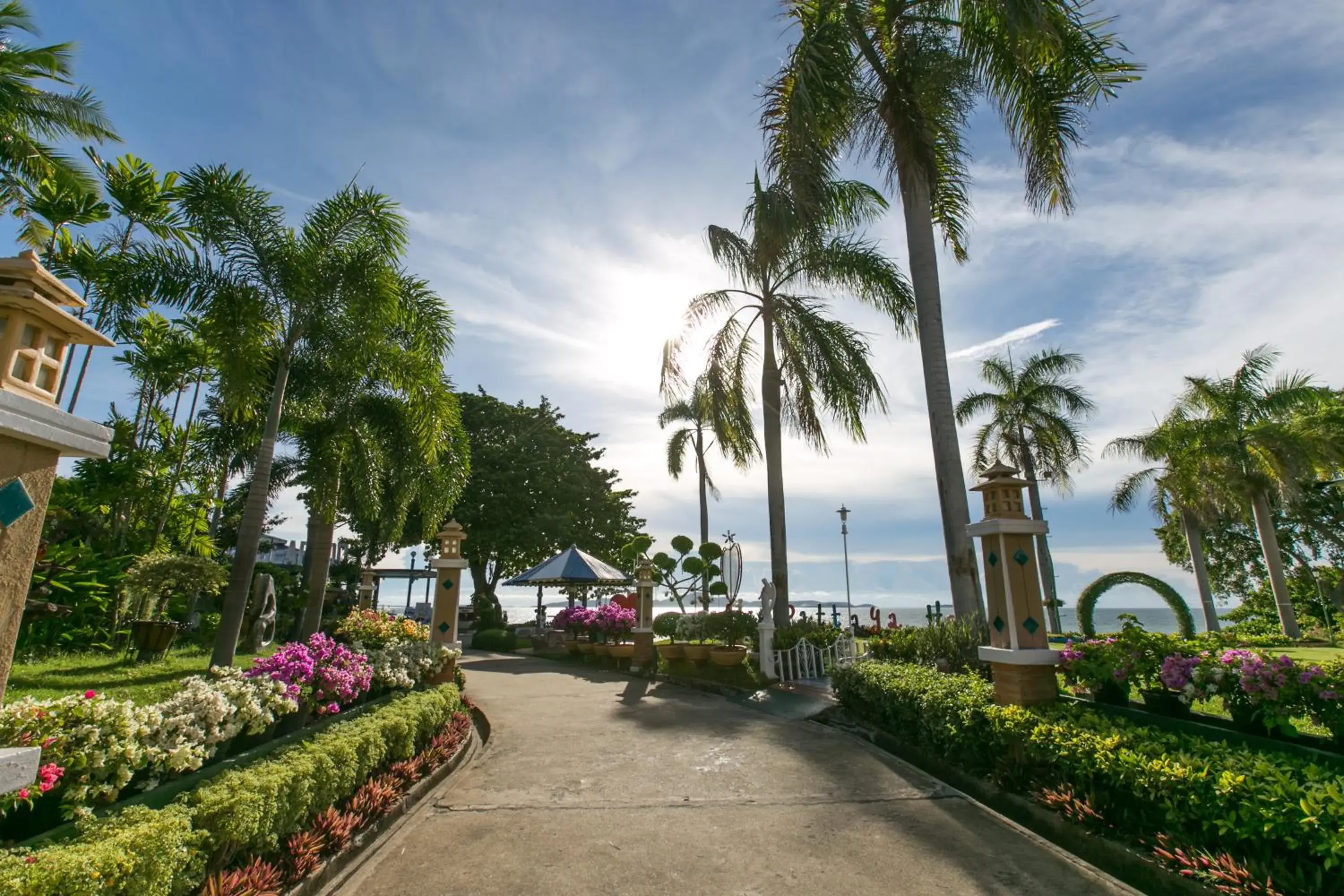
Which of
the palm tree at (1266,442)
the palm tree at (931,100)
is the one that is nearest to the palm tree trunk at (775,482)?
the palm tree at (931,100)

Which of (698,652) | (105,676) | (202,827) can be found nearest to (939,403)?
(698,652)

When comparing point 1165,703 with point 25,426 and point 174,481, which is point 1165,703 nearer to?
point 25,426

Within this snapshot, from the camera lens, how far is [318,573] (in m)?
13.3

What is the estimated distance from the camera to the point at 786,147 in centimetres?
1121

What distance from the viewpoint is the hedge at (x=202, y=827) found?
2572 mm

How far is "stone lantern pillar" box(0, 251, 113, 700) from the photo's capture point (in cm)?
240

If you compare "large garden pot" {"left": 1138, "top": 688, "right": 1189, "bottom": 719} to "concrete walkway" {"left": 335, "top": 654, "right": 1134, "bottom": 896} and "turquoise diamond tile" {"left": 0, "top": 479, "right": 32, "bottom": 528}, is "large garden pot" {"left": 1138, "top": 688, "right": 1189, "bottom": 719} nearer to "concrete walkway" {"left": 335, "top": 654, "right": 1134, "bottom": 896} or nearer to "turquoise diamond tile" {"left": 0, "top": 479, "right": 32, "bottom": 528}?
"concrete walkway" {"left": 335, "top": 654, "right": 1134, "bottom": 896}

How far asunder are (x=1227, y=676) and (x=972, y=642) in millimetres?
3771

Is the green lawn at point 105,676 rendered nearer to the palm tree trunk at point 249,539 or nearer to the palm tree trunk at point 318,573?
the palm tree trunk at point 249,539

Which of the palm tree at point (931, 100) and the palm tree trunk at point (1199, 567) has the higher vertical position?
the palm tree at point (931, 100)

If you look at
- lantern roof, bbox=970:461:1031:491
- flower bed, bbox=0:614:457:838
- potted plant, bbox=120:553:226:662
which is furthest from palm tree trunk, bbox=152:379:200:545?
lantern roof, bbox=970:461:1031:491

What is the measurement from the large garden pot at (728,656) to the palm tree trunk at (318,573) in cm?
814

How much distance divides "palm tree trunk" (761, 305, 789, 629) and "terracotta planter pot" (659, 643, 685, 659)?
2221mm

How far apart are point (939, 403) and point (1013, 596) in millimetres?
4090
